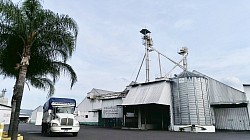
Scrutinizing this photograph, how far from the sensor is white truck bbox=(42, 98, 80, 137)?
15250 mm

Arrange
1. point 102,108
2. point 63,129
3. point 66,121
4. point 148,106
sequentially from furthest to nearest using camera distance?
point 102,108
point 148,106
point 66,121
point 63,129

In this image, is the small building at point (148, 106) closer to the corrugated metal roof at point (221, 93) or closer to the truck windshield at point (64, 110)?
the corrugated metal roof at point (221, 93)

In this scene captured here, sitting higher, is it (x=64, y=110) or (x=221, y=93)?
(x=221, y=93)

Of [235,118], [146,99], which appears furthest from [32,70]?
[235,118]

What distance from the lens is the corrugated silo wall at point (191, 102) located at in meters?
23.6

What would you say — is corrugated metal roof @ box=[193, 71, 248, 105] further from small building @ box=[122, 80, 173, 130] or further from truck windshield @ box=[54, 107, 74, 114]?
truck windshield @ box=[54, 107, 74, 114]

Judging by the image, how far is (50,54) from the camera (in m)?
13.5

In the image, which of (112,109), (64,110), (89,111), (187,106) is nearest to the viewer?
(64,110)

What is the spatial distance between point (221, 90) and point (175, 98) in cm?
845

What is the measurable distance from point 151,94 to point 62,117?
13334mm

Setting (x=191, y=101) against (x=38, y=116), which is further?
(x=38, y=116)

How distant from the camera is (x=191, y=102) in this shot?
949 inches

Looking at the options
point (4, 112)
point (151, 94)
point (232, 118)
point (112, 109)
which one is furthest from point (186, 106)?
point (4, 112)

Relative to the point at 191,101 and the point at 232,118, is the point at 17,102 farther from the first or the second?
the point at 232,118
